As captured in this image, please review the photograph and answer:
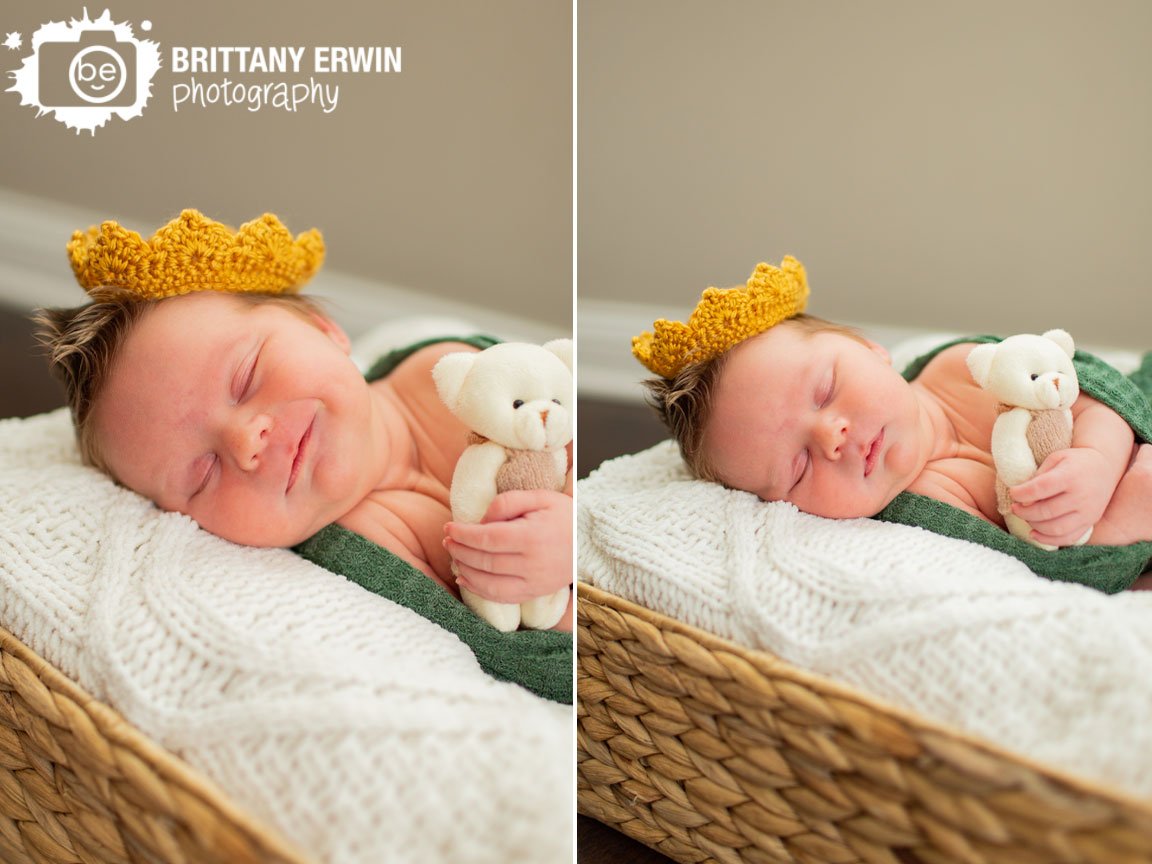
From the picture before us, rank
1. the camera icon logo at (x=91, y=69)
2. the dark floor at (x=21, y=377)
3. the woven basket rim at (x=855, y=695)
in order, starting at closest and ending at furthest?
the woven basket rim at (x=855, y=695) < the camera icon logo at (x=91, y=69) < the dark floor at (x=21, y=377)

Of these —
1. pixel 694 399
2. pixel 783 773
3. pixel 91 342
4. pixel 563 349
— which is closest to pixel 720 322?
pixel 694 399

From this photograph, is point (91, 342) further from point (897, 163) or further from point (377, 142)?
point (897, 163)

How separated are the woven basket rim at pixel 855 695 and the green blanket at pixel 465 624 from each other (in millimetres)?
65

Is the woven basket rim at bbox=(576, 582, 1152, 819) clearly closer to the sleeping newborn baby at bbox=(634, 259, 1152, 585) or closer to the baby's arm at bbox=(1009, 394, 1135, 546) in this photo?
the sleeping newborn baby at bbox=(634, 259, 1152, 585)

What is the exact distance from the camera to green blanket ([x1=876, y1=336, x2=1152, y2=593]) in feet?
2.77

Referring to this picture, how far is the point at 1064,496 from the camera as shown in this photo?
0.83 meters

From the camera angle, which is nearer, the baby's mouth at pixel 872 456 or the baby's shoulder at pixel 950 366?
the baby's mouth at pixel 872 456

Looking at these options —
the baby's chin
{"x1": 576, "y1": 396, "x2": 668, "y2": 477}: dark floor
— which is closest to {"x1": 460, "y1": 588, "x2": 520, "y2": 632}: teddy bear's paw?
the baby's chin

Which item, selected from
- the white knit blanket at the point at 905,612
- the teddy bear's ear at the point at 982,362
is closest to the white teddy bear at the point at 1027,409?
the teddy bear's ear at the point at 982,362

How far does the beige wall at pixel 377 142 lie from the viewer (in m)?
0.86

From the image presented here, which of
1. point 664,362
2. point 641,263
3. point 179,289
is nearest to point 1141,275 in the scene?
point 641,263

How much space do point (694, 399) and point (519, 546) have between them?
27 cm

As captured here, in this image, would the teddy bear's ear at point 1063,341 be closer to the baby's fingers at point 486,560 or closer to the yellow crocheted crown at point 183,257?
the baby's fingers at point 486,560

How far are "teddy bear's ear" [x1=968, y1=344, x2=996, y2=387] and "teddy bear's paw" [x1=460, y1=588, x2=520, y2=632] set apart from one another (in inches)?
20.2
